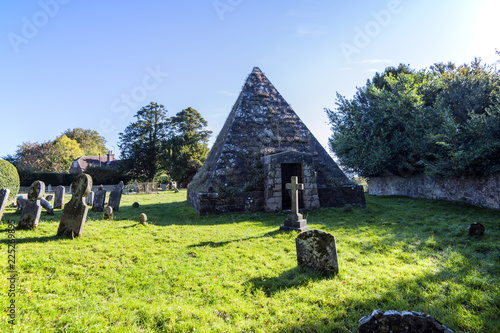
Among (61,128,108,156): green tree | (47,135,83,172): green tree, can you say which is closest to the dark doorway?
(47,135,83,172): green tree

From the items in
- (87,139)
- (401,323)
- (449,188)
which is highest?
(87,139)

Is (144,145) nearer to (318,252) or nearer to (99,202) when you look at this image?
(99,202)

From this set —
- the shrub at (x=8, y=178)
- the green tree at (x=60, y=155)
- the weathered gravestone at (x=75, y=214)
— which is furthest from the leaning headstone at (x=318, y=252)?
the green tree at (x=60, y=155)

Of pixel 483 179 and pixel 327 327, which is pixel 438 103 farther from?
pixel 327 327

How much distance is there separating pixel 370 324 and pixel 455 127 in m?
12.1

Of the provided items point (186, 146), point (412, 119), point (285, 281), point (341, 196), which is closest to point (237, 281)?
point (285, 281)

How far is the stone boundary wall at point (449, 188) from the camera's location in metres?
10.0

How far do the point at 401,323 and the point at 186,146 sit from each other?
35.2 metres

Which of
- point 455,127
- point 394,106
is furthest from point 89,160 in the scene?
point 455,127

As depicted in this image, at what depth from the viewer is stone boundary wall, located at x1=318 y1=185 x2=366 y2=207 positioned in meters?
11.1

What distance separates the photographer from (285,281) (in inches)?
162

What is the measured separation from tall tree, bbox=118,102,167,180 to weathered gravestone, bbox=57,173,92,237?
30.1 meters

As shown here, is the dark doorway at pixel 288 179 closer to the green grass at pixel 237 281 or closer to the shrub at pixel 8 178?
the green grass at pixel 237 281

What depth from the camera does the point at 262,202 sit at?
10.6 metres
